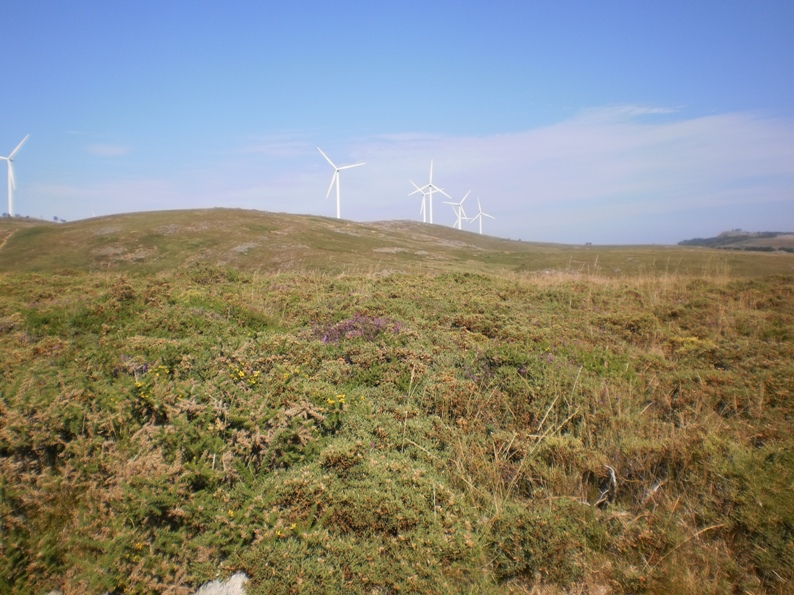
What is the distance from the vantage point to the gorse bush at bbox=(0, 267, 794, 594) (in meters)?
4.64

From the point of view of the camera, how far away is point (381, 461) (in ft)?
19.9

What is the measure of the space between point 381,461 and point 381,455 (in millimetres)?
158

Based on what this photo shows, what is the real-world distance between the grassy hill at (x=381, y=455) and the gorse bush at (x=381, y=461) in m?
0.03

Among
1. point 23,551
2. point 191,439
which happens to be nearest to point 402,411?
point 191,439

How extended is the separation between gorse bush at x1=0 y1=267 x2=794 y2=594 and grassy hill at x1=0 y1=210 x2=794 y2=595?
0.03 metres

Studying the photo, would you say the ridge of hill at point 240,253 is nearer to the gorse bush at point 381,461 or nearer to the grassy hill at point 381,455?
the grassy hill at point 381,455

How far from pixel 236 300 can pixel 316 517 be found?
847 cm

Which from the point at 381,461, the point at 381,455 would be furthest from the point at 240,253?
the point at 381,461

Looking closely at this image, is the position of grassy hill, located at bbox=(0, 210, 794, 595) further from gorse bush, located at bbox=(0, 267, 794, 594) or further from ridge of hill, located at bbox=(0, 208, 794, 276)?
ridge of hill, located at bbox=(0, 208, 794, 276)

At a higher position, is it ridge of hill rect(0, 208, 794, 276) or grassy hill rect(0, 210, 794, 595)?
ridge of hill rect(0, 208, 794, 276)

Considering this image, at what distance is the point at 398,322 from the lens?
11.5 meters

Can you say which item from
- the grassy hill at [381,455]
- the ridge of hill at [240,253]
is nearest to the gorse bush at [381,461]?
the grassy hill at [381,455]

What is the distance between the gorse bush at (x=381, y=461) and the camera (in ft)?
15.2

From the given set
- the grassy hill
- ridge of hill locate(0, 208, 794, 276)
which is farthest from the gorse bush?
ridge of hill locate(0, 208, 794, 276)
